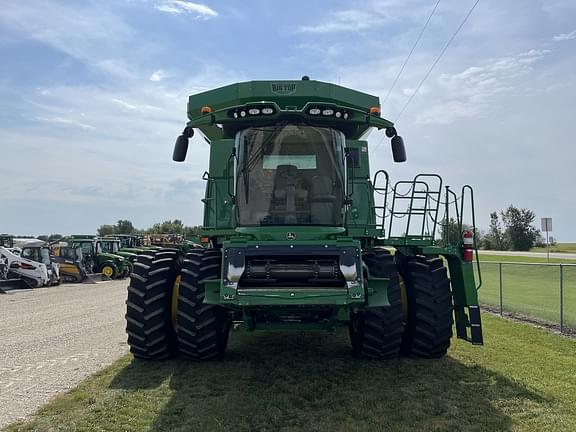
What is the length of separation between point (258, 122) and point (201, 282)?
2.21m

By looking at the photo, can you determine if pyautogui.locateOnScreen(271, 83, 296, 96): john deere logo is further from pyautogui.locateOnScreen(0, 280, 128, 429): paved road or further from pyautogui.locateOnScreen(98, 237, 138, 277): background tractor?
pyautogui.locateOnScreen(98, 237, 138, 277): background tractor

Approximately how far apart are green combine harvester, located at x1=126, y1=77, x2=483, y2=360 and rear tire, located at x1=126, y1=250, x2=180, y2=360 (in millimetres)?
16

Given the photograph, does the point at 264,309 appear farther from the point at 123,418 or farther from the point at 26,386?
the point at 26,386

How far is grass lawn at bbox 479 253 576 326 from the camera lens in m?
11.5

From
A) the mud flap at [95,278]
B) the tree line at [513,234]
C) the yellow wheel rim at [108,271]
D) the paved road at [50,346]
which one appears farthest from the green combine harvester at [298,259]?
the tree line at [513,234]

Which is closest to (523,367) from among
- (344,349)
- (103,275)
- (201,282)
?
(344,349)

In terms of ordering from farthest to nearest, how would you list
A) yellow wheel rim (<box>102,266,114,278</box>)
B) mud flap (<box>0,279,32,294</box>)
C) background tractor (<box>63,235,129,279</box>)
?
background tractor (<box>63,235,129,279</box>) → yellow wheel rim (<box>102,266,114,278</box>) → mud flap (<box>0,279,32,294</box>)

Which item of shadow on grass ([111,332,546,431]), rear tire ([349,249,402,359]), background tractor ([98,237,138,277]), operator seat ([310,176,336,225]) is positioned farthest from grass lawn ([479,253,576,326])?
background tractor ([98,237,138,277])

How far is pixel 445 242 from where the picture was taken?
784cm

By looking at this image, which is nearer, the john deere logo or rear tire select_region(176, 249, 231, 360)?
rear tire select_region(176, 249, 231, 360)

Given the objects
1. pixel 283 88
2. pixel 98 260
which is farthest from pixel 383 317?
pixel 98 260

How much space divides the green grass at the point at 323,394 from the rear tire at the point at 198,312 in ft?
1.15

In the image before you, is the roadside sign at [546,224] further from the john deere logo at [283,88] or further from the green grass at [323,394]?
the john deere logo at [283,88]

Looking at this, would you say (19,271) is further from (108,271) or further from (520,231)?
(520,231)
